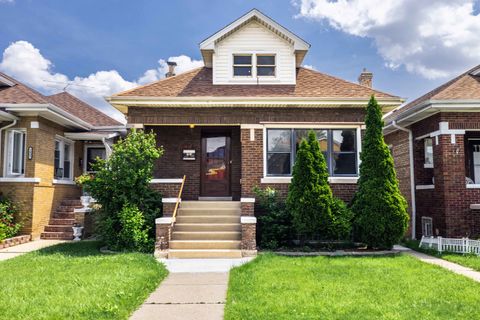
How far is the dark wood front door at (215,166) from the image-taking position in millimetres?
12797

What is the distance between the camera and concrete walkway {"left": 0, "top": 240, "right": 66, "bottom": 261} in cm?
905

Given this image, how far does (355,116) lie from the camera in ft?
36.8

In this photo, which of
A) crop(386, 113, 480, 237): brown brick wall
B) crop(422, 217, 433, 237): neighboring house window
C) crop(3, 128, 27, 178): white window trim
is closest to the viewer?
crop(386, 113, 480, 237): brown brick wall

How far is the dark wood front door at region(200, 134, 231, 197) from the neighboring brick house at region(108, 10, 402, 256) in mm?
34

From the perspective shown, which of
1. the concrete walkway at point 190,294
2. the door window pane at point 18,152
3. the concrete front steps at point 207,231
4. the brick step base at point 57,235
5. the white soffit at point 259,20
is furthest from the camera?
the white soffit at point 259,20

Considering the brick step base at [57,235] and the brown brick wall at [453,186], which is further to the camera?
the brick step base at [57,235]

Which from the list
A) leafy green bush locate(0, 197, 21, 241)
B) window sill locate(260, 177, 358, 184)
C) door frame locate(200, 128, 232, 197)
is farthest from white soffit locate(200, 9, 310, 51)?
leafy green bush locate(0, 197, 21, 241)

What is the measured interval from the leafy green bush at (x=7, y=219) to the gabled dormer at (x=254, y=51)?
23.7 feet

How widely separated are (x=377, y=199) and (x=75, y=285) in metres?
6.70

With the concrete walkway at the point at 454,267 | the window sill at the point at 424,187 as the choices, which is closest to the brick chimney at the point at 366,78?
the window sill at the point at 424,187

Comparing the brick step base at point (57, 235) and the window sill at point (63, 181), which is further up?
the window sill at point (63, 181)

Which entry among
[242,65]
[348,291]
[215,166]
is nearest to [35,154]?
[215,166]

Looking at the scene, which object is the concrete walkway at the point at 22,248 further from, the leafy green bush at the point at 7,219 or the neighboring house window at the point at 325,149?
the neighboring house window at the point at 325,149

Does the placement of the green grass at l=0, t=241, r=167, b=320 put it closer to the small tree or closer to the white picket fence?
the small tree
